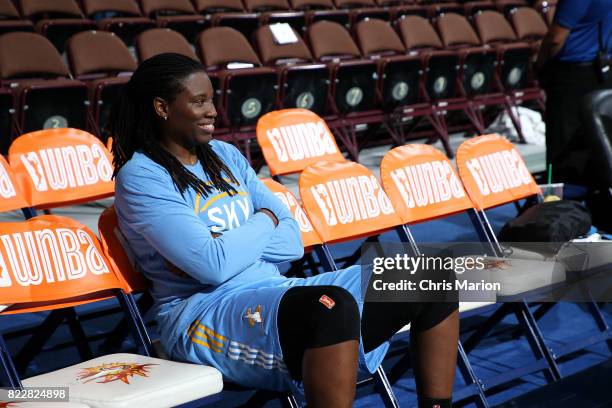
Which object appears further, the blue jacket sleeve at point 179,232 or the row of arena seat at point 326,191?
the row of arena seat at point 326,191

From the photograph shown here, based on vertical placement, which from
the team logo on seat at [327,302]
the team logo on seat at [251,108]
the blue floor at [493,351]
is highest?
the team logo on seat at [327,302]

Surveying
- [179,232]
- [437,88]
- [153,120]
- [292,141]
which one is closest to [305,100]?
[437,88]

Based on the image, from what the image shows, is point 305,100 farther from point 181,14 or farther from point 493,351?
point 493,351

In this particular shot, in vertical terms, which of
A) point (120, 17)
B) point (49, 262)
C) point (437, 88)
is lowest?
point (437, 88)

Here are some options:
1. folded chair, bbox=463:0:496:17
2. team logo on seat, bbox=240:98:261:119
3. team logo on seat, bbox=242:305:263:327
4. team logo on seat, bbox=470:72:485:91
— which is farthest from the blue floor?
folded chair, bbox=463:0:496:17

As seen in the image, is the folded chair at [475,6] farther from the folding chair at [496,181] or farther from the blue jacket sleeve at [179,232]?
the blue jacket sleeve at [179,232]

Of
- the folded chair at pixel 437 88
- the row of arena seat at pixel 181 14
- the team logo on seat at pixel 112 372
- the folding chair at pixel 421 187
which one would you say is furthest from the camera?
the folded chair at pixel 437 88

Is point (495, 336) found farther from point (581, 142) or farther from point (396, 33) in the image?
point (396, 33)

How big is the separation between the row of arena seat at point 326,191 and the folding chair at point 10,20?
291 cm

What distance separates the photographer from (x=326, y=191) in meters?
3.23

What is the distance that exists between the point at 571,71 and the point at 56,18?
13.5 feet

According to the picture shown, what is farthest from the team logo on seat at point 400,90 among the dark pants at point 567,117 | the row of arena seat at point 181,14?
the dark pants at point 567,117

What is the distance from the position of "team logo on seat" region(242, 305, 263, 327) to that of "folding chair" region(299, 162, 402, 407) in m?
0.85

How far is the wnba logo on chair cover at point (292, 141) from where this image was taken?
12.9 feet
